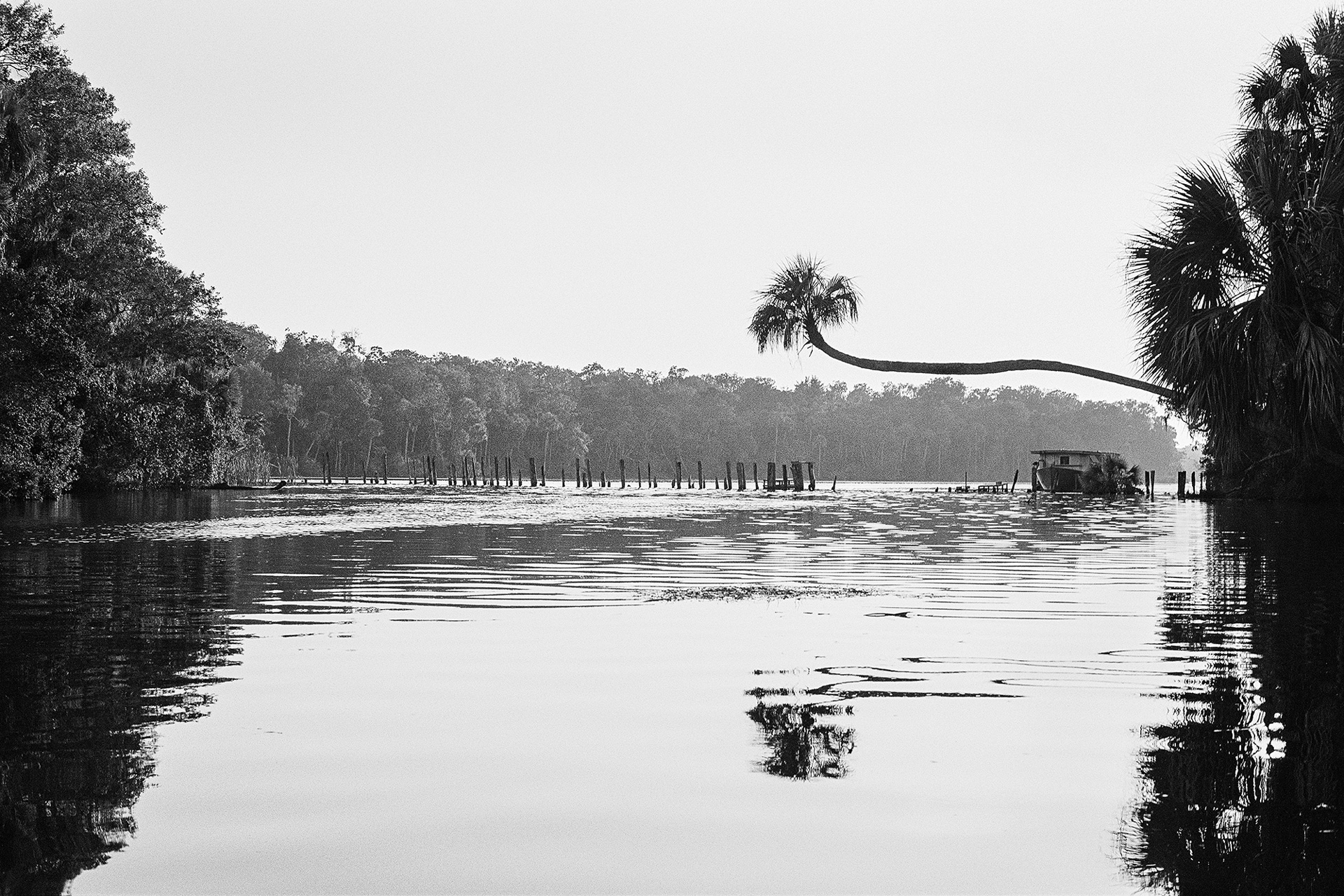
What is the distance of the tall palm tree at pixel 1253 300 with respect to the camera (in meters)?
17.2

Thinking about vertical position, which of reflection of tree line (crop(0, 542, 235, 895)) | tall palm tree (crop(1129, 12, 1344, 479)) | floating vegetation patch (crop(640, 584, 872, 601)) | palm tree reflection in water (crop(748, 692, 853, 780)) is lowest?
floating vegetation patch (crop(640, 584, 872, 601))

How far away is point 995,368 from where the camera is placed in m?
21.1

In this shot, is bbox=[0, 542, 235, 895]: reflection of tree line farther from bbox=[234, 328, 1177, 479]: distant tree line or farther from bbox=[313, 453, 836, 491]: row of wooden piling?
bbox=[234, 328, 1177, 479]: distant tree line

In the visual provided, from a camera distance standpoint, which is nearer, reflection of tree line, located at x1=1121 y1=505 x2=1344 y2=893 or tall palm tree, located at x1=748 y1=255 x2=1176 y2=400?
reflection of tree line, located at x1=1121 y1=505 x2=1344 y2=893

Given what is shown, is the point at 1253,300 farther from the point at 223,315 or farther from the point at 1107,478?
the point at 1107,478

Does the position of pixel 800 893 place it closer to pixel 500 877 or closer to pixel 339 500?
pixel 500 877

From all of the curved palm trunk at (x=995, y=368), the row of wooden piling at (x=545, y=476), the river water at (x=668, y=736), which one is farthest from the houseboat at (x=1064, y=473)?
the river water at (x=668, y=736)

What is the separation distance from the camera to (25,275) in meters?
34.2

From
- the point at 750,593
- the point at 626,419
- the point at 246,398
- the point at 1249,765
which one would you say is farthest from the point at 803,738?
the point at 626,419

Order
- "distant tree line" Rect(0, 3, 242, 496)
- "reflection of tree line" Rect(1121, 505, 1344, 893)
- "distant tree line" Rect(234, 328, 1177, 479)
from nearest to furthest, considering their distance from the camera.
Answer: "reflection of tree line" Rect(1121, 505, 1344, 893), "distant tree line" Rect(0, 3, 242, 496), "distant tree line" Rect(234, 328, 1177, 479)

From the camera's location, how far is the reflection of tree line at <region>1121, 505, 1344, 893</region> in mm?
3541

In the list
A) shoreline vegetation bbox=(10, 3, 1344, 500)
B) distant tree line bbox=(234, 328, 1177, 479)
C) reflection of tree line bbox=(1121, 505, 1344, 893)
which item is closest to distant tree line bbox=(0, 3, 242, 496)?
shoreline vegetation bbox=(10, 3, 1344, 500)

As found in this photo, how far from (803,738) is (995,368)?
16758 millimetres

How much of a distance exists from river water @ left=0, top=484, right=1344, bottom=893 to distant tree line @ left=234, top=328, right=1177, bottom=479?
107m
